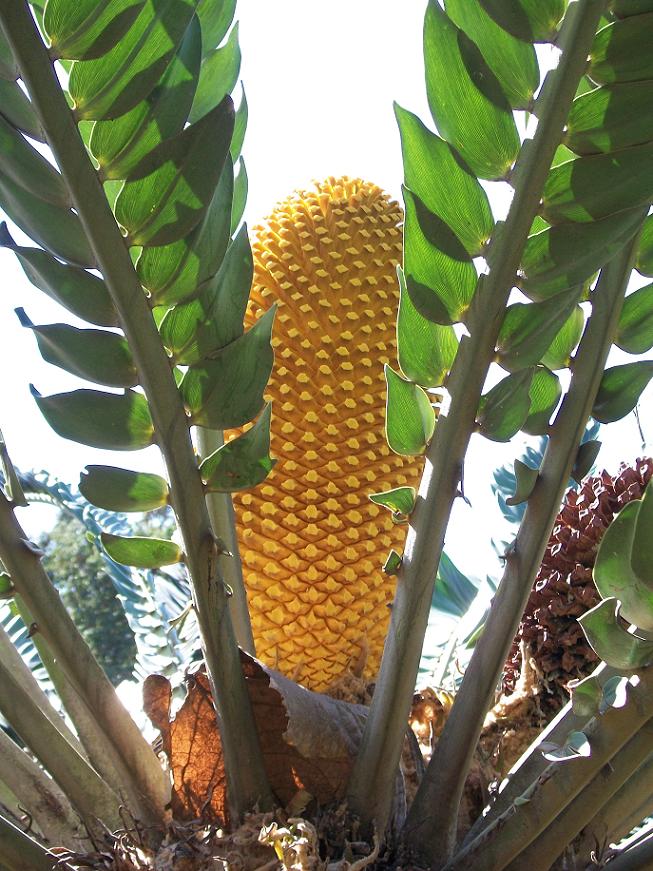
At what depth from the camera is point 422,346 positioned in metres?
0.93

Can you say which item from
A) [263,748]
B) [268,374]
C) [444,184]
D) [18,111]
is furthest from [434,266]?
[263,748]

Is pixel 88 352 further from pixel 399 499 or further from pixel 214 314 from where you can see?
pixel 399 499

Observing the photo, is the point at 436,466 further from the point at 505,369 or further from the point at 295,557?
the point at 295,557

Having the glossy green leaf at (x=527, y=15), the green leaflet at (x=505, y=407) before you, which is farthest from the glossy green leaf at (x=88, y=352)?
the glossy green leaf at (x=527, y=15)

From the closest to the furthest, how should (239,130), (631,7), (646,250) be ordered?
1. (631,7)
2. (646,250)
3. (239,130)

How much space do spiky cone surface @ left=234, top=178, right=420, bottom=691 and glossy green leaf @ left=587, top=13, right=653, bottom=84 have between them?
429 mm

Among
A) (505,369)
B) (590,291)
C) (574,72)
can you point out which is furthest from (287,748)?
(574,72)

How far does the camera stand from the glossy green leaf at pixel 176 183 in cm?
78

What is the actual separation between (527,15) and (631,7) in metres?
0.09

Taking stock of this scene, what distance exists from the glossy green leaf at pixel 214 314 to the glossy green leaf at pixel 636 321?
0.44 meters

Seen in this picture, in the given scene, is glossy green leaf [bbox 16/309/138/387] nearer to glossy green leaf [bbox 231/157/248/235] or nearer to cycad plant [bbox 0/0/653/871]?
cycad plant [bbox 0/0/653/871]

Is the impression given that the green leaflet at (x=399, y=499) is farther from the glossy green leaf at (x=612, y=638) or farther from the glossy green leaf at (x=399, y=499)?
the glossy green leaf at (x=612, y=638)

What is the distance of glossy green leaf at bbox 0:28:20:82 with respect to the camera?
0.73m

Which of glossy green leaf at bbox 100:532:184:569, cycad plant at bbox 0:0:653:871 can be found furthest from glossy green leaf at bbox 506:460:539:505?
glossy green leaf at bbox 100:532:184:569
